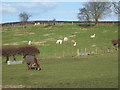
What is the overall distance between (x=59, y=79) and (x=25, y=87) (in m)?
4.04

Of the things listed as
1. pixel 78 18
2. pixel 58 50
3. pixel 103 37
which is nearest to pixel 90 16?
pixel 78 18

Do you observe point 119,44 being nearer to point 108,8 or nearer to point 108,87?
point 108,87

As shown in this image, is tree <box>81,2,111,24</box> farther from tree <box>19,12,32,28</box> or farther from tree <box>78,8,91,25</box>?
tree <box>19,12,32,28</box>

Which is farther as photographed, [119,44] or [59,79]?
[119,44]

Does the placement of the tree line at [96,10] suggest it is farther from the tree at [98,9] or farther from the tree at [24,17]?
the tree at [24,17]

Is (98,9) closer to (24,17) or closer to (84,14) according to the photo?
(84,14)

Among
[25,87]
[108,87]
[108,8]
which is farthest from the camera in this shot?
[108,8]

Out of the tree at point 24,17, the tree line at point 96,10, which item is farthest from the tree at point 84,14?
the tree at point 24,17

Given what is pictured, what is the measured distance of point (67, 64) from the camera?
123 feet

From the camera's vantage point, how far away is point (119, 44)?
5888 centimetres

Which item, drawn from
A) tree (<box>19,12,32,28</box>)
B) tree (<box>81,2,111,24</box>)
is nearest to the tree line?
tree (<box>81,2,111,24</box>)

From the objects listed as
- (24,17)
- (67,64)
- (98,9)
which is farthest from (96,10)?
(67,64)

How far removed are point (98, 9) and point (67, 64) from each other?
7133cm

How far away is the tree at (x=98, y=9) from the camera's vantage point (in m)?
105
